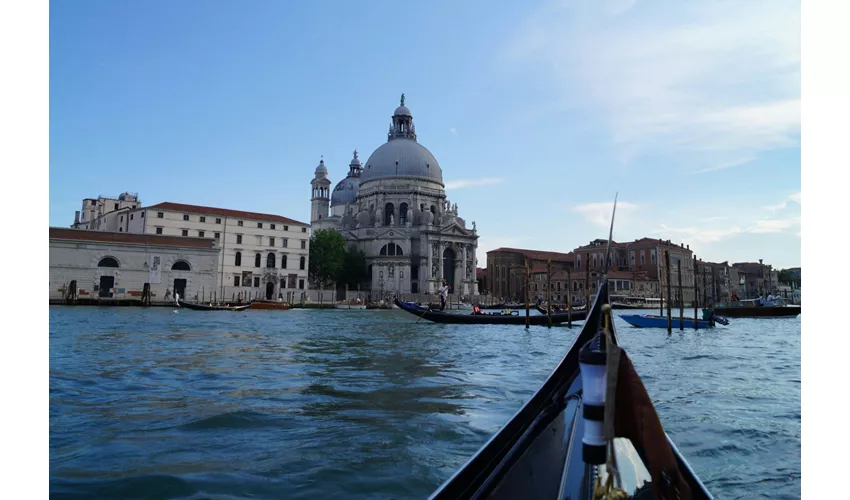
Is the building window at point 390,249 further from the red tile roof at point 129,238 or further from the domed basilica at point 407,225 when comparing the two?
the red tile roof at point 129,238

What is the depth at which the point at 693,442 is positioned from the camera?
124 inches

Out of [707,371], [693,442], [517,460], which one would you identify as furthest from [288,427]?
[707,371]

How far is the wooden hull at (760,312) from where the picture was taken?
21.0m

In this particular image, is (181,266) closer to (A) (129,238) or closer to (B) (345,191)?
(A) (129,238)

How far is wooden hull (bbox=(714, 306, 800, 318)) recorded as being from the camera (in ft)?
69.1

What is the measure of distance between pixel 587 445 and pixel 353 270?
32861 mm

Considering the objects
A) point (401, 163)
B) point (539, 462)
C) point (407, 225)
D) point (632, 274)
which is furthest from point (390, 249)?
point (539, 462)

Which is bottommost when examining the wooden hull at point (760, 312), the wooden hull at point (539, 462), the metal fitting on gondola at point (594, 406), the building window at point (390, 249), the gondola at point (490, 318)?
the wooden hull at point (760, 312)

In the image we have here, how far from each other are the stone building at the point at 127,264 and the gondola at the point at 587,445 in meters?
22.3

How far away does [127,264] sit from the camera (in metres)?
21.8

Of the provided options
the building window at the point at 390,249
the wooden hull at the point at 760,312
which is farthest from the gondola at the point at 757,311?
the building window at the point at 390,249
